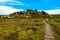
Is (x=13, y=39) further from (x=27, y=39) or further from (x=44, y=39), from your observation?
(x=44, y=39)

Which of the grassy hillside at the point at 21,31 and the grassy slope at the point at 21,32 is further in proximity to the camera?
the grassy hillside at the point at 21,31

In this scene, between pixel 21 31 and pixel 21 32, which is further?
pixel 21 31

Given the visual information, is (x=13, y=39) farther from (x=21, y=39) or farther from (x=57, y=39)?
(x=57, y=39)

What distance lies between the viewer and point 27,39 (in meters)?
26.5

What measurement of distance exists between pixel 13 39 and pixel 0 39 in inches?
69.8

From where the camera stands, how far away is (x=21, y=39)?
26375mm

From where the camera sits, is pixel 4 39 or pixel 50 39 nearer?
pixel 4 39

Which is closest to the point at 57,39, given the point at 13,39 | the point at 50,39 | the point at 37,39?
the point at 50,39

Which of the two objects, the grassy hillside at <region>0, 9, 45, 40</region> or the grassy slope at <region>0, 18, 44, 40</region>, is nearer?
the grassy slope at <region>0, 18, 44, 40</region>

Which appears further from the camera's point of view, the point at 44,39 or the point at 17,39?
the point at 44,39

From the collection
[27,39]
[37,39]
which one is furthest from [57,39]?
[27,39]

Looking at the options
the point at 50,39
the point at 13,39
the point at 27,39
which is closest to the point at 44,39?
the point at 50,39

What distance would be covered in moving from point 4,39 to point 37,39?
16.2ft

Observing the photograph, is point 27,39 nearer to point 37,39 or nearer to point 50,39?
point 37,39
